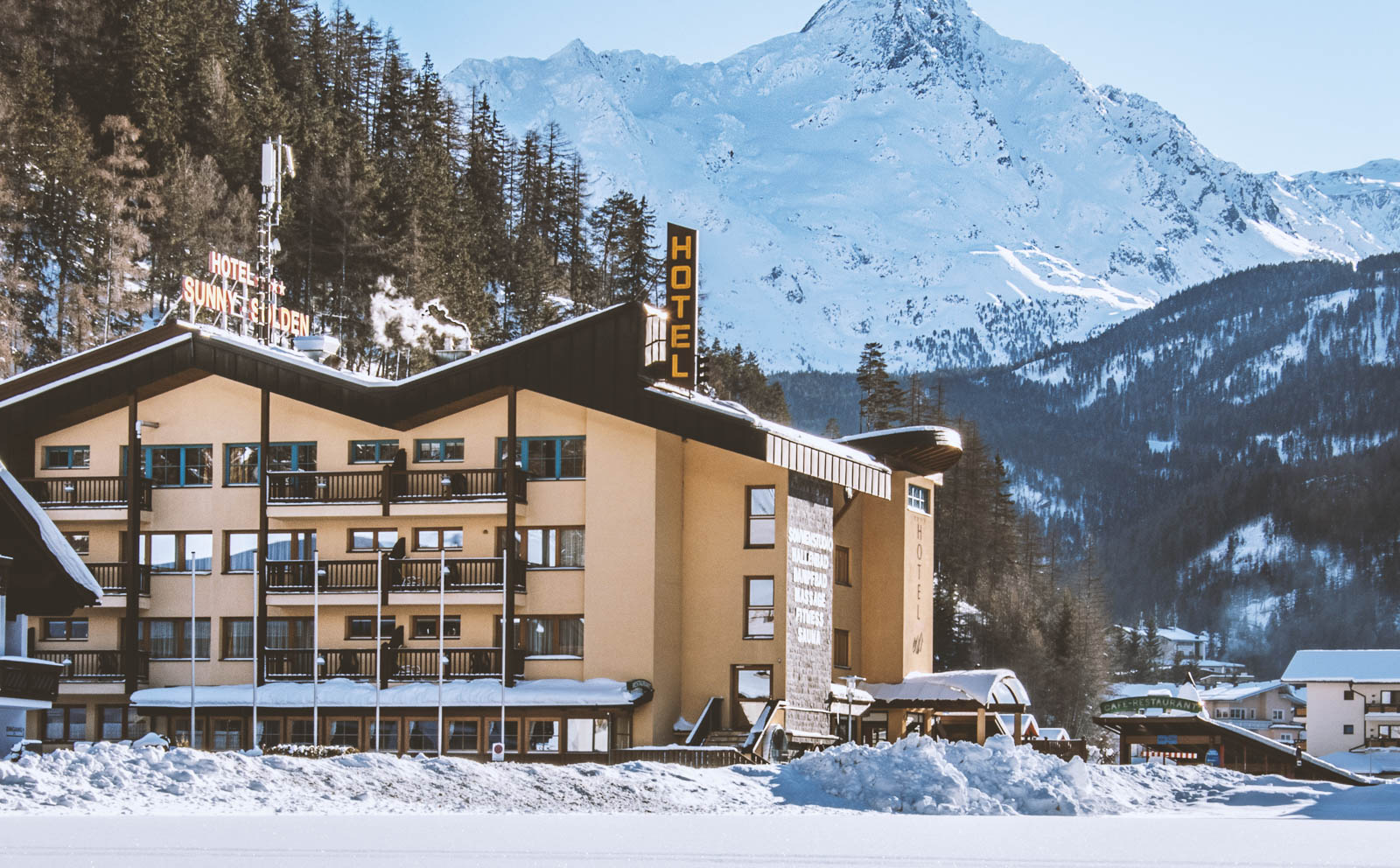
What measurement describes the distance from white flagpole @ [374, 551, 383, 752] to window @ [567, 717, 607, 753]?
5.83m

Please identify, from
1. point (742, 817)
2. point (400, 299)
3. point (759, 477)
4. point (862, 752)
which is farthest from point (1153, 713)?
point (400, 299)

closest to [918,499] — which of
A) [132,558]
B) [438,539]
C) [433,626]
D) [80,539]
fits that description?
[438,539]

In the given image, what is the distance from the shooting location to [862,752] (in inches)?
1641

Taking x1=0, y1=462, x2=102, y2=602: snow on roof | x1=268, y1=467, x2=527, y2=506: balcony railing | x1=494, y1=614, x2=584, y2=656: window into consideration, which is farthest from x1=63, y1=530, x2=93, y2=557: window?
x1=0, y1=462, x2=102, y2=602: snow on roof

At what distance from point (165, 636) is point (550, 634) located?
A: 42.8ft

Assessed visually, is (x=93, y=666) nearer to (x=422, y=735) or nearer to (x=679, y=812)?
(x=422, y=735)

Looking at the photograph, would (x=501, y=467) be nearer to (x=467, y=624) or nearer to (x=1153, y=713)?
(x=467, y=624)

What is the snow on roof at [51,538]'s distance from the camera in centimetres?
4422

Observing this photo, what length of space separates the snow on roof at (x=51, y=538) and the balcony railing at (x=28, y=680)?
2183mm

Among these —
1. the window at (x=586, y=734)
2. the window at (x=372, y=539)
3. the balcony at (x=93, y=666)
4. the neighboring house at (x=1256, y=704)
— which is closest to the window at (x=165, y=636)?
the balcony at (x=93, y=666)

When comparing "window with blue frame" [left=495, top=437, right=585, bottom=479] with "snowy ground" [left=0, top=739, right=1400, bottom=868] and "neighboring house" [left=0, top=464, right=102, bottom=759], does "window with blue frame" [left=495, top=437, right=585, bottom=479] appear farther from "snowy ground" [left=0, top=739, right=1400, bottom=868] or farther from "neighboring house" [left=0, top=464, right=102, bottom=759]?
"snowy ground" [left=0, top=739, right=1400, bottom=868]

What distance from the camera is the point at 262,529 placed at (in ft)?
197

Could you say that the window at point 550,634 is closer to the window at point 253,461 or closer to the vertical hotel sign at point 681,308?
the vertical hotel sign at point 681,308

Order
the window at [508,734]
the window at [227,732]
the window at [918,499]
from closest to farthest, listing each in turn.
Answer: the window at [508,734] < the window at [227,732] < the window at [918,499]
